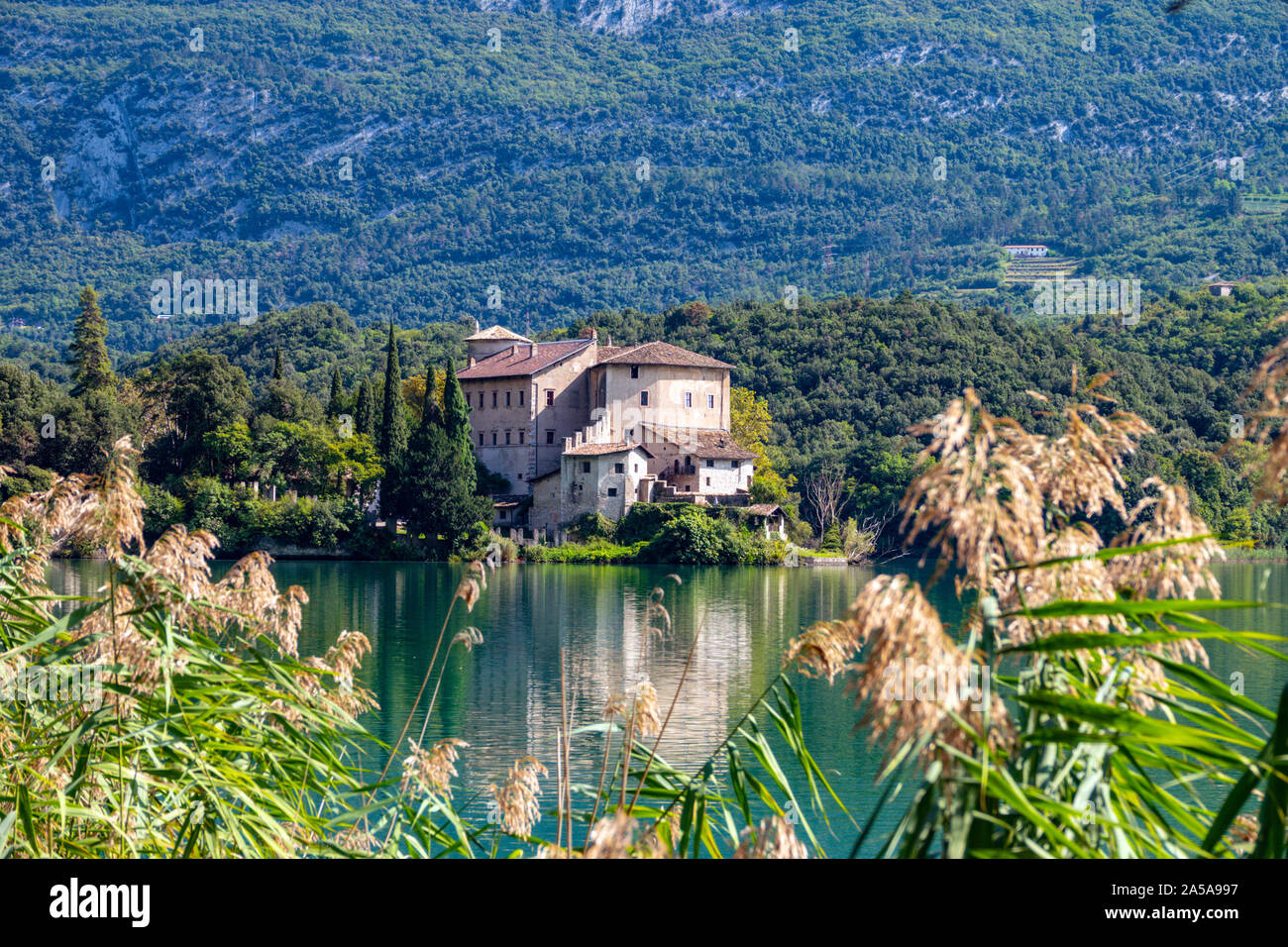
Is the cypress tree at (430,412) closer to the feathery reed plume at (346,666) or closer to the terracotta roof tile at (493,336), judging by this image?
the terracotta roof tile at (493,336)

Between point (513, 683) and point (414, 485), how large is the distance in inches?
1146

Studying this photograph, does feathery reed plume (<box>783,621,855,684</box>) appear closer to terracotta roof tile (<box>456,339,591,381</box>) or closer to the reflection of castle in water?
the reflection of castle in water

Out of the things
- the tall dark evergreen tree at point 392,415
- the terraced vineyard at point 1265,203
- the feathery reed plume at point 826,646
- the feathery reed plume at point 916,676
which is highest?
the terraced vineyard at point 1265,203

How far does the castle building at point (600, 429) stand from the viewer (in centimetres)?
5188

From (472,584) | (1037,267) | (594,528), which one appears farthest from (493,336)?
(1037,267)

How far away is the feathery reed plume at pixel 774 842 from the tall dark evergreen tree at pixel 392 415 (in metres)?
48.7

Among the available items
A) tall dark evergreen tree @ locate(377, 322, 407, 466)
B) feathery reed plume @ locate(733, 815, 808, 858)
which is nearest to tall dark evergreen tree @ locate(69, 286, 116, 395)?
tall dark evergreen tree @ locate(377, 322, 407, 466)

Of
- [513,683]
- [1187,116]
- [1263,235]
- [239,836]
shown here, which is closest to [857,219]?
[1187,116]

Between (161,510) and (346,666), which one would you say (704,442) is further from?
(346,666)

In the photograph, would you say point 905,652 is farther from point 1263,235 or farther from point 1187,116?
point 1187,116

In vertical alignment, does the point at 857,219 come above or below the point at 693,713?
above

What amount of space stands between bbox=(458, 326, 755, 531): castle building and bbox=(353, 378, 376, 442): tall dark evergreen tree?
548cm

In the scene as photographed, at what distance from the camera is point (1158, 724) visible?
77.8 inches

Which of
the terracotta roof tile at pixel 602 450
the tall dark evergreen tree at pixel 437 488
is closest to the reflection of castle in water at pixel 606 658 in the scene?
the tall dark evergreen tree at pixel 437 488
